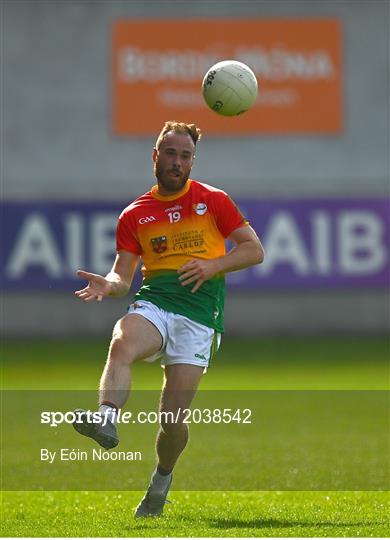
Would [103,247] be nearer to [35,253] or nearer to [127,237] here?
[35,253]

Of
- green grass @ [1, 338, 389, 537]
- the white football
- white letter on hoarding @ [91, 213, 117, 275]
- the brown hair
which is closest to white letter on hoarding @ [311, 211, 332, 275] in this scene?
white letter on hoarding @ [91, 213, 117, 275]

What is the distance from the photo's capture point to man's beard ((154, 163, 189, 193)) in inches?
331

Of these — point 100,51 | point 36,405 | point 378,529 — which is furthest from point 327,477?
point 100,51

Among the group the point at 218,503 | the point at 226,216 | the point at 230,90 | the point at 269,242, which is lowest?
the point at 269,242

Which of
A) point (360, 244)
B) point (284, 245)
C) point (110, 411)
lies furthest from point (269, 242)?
point (110, 411)

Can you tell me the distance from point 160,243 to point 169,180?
44cm

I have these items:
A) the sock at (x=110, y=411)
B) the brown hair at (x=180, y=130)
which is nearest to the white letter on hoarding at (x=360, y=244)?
the brown hair at (x=180, y=130)

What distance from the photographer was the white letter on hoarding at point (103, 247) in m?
24.2

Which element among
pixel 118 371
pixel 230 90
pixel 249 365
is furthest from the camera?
pixel 249 365

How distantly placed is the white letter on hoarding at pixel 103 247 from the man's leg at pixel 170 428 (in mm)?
15718

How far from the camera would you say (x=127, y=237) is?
860cm

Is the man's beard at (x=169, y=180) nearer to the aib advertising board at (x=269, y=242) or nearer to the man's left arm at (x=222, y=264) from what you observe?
the man's left arm at (x=222, y=264)

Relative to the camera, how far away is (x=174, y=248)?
8.50 meters

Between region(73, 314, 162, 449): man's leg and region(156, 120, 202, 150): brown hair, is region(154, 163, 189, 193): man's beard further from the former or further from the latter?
region(73, 314, 162, 449): man's leg
